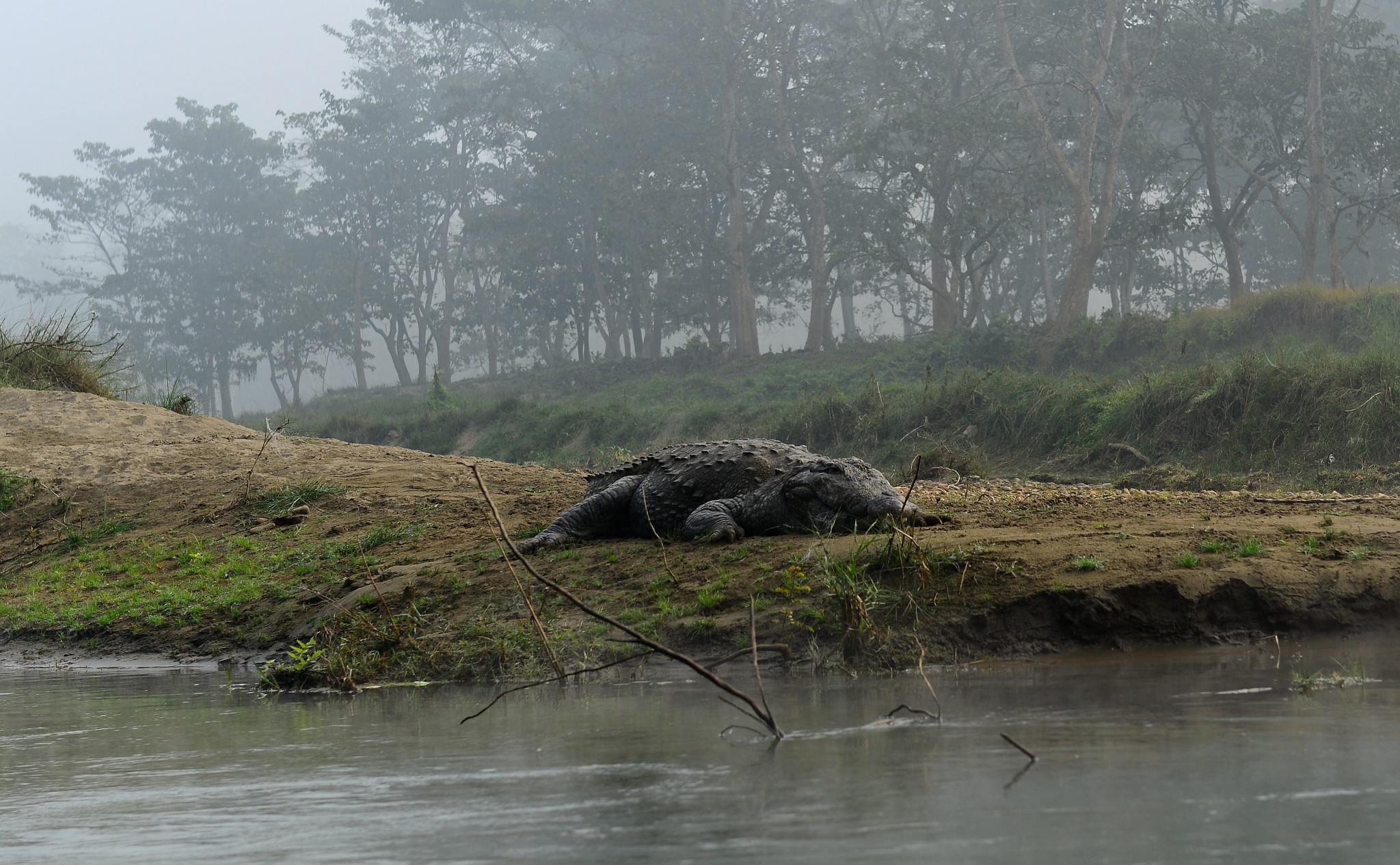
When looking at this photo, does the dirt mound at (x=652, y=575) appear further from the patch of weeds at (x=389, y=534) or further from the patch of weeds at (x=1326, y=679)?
the patch of weeds at (x=1326, y=679)

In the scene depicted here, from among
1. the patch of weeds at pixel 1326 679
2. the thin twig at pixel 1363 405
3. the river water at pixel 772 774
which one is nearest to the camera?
the river water at pixel 772 774

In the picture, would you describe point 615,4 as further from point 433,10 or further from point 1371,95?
point 1371,95

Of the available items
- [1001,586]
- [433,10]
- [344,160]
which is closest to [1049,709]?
[1001,586]

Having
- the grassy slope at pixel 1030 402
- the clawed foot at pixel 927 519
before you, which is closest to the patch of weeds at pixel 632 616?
the clawed foot at pixel 927 519

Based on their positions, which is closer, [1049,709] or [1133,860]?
[1133,860]

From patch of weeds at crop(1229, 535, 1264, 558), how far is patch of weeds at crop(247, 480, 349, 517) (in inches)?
262

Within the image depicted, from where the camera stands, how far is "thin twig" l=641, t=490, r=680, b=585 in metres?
5.95

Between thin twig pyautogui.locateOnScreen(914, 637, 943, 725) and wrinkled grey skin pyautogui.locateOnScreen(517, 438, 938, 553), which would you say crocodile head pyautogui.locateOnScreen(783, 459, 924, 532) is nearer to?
wrinkled grey skin pyautogui.locateOnScreen(517, 438, 938, 553)

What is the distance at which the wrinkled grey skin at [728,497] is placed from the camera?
21.7 feet

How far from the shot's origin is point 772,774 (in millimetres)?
3115

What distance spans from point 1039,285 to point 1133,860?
145 ft

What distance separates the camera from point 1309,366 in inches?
527

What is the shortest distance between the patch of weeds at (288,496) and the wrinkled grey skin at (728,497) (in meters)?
3.05

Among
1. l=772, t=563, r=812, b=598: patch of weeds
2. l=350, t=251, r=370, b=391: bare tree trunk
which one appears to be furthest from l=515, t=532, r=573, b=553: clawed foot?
l=350, t=251, r=370, b=391: bare tree trunk
